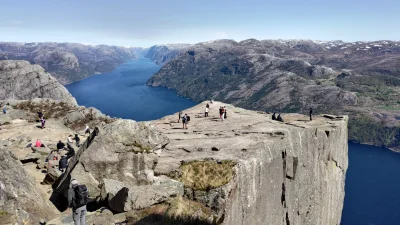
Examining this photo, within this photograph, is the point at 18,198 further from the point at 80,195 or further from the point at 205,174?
the point at 205,174

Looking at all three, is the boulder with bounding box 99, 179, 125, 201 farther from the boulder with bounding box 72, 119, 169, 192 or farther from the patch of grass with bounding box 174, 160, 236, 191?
the patch of grass with bounding box 174, 160, 236, 191

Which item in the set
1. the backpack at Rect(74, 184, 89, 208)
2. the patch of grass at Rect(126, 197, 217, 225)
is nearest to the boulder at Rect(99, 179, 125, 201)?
the patch of grass at Rect(126, 197, 217, 225)

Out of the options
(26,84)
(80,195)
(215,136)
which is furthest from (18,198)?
(26,84)

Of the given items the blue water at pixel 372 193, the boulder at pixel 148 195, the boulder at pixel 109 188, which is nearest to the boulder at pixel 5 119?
the boulder at pixel 109 188

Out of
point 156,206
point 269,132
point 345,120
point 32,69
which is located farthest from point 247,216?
point 32,69

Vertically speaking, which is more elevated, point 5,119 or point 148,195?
point 148,195

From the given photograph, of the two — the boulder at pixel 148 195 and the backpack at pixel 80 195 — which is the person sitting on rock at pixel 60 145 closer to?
the boulder at pixel 148 195
